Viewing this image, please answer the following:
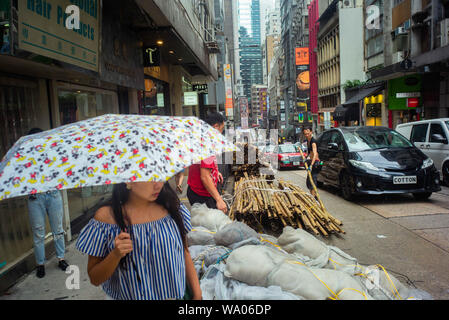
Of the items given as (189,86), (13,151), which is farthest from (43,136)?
(189,86)

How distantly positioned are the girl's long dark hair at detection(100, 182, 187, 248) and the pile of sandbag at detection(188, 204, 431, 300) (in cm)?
100

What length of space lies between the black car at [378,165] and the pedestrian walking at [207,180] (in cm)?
480

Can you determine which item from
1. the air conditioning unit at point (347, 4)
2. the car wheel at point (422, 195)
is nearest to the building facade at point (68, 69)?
the car wheel at point (422, 195)

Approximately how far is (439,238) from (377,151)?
11.7 feet

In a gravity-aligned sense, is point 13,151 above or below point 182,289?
above

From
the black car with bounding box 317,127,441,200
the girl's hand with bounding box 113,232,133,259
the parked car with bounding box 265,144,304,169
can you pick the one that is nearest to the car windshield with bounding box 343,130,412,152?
the black car with bounding box 317,127,441,200

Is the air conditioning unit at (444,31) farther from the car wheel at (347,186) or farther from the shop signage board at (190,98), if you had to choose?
the car wheel at (347,186)

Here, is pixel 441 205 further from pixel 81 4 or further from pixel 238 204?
pixel 81 4

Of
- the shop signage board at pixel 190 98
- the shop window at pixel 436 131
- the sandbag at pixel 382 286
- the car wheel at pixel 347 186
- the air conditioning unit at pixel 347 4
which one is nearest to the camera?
the sandbag at pixel 382 286

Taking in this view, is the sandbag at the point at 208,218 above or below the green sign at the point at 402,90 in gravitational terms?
below

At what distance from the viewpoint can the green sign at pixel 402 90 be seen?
22.0m

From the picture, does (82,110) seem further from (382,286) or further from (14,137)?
(382,286)

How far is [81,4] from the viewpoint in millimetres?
5855

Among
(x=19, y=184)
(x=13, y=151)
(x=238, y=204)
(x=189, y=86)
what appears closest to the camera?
(x=19, y=184)
